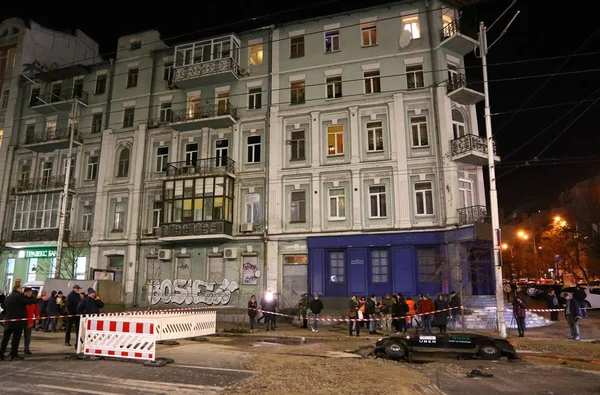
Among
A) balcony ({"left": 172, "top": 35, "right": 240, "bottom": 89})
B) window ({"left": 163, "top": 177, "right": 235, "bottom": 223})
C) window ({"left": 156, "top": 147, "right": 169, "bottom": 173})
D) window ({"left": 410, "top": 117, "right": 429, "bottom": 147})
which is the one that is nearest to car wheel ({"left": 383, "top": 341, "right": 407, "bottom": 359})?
window ({"left": 410, "top": 117, "right": 429, "bottom": 147})

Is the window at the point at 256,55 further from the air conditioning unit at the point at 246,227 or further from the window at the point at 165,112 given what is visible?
the air conditioning unit at the point at 246,227

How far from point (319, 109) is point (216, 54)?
8378 millimetres

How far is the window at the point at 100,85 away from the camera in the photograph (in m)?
33.8

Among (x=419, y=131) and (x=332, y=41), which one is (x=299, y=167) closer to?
(x=419, y=131)

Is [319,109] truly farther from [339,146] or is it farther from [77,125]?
[77,125]

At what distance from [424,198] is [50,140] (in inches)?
1056

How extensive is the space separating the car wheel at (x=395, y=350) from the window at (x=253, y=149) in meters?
18.1

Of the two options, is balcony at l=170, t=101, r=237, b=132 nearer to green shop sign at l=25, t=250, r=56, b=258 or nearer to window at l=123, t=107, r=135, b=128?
window at l=123, t=107, r=135, b=128

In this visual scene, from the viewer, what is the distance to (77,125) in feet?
110

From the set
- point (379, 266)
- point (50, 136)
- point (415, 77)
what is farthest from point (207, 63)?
point (379, 266)

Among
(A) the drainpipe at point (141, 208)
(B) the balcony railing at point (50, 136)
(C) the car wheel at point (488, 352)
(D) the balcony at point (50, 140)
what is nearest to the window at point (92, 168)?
(D) the balcony at point (50, 140)

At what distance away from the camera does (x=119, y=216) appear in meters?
31.0

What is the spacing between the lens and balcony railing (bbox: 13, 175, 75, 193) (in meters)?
32.5

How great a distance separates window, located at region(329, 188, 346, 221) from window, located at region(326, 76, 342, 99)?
5919mm
